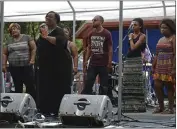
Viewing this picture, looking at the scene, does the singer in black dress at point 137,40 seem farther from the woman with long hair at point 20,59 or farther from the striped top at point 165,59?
the woman with long hair at point 20,59

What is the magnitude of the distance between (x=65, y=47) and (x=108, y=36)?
0.75 m

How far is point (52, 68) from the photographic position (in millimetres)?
4926

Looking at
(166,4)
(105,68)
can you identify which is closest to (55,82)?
(105,68)

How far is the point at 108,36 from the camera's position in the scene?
17.8 feet

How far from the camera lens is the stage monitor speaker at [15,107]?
4266mm

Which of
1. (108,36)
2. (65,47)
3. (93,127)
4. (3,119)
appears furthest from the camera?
(108,36)

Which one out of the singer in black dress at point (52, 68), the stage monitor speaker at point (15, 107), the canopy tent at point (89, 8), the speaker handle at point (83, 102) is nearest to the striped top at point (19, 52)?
the singer in black dress at point (52, 68)

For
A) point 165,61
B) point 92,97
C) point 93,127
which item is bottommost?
point 93,127

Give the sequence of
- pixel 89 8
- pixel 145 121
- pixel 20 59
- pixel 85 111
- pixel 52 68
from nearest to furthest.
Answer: pixel 85 111 → pixel 145 121 → pixel 52 68 → pixel 20 59 → pixel 89 8

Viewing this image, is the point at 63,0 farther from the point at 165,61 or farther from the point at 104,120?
the point at 104,120

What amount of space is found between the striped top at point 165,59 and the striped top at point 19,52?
1679mm

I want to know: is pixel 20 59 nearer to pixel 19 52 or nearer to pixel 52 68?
pixel 19 52

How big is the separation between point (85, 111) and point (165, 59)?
1452 millimetres

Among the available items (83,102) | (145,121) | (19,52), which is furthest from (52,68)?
(145,121)
